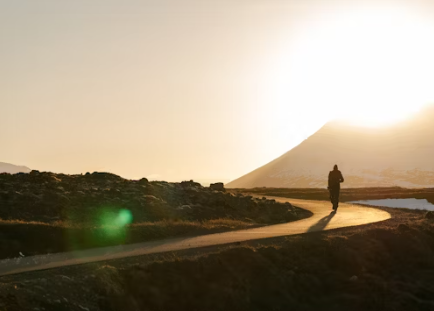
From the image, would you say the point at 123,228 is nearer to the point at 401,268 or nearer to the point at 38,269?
the point at 38,269

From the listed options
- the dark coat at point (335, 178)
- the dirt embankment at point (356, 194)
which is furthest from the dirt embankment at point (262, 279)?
the dirt embankment at point (356, 194)

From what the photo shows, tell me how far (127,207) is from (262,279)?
18357 mm

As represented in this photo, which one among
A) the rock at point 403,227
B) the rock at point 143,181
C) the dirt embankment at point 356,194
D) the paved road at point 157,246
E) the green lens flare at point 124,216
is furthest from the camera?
the dirt embankment at point 356,194

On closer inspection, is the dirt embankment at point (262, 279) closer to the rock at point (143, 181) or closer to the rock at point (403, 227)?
the rock at point (403, 227)

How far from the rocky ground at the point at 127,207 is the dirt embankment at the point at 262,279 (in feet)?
17.0

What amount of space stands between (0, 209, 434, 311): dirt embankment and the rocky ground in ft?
17.0

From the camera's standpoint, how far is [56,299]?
1214 cm

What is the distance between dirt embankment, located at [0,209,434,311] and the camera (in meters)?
12.9

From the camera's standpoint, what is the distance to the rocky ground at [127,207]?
22.8 metres

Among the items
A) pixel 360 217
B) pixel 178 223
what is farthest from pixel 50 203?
pixel 360 217

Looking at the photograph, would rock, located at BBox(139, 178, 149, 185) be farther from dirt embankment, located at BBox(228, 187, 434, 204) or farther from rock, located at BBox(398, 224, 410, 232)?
rock, located at BBox(398, 224, 410, 232)

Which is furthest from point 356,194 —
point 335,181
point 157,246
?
point 157,246

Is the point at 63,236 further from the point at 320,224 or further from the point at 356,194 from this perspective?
the point at 356,194

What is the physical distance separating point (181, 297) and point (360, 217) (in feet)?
54.6
